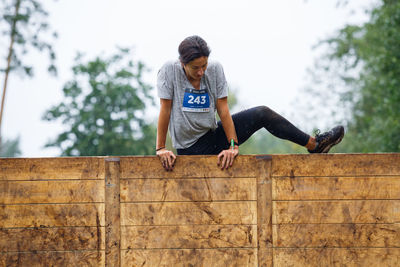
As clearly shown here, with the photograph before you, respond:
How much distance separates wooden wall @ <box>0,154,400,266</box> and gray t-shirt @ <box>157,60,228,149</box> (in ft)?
1.01

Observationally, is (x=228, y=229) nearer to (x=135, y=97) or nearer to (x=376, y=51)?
(x=376, y=51)

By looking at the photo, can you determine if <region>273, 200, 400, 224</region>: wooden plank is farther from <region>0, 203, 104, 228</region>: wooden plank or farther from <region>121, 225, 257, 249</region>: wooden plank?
<region>0, 203, 104, 228</region>: wooden plank

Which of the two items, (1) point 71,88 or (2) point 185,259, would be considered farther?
(1) point 71,88

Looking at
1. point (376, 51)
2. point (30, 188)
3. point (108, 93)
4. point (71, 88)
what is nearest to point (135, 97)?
point (108, 93)

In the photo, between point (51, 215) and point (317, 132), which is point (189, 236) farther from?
point (317, 132)

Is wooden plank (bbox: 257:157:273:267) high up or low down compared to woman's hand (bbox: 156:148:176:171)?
down

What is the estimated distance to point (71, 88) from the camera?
1136 inches

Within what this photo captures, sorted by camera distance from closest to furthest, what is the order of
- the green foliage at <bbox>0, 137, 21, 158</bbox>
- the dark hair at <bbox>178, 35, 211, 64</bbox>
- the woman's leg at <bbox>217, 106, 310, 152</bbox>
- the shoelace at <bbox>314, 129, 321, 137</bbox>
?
the dark hair at <bbox>178, 35, 211, 64</bbox> < the woman's leg at <bbox>217, 106, 310, 152</bbox> < the shoelace at <bbox>314, 129, 321, 137</bbox> < the green foliage at <bbox>0, 137, 21, 158</bbox>

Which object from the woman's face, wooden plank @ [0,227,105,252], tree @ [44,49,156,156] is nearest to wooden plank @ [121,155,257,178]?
wooden plank @ [0,227,105,252]

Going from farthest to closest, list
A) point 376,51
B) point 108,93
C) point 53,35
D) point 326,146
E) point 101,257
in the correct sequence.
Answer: point 108,93, point 53,35, point 376,51, point 326,146, point 101,257

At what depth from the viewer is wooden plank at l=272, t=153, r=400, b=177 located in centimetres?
366

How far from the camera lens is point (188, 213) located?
11.8 ft

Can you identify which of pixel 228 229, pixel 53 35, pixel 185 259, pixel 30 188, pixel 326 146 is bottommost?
pixel 185 259

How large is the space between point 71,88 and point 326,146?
87.2 feet
